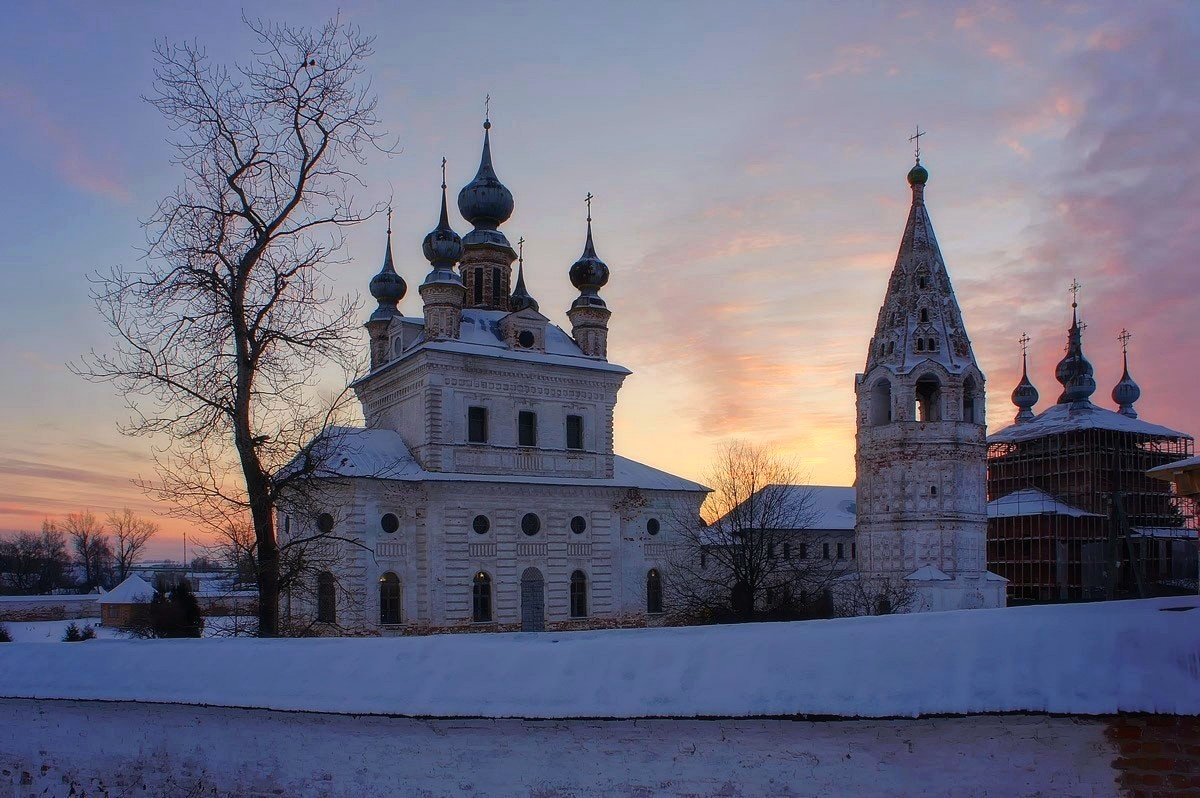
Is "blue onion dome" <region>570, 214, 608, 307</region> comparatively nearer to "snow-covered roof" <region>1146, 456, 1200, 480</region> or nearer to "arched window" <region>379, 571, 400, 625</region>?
"arched window" <region>379, 571, 400, 625</region>

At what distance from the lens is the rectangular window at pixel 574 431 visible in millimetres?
29797

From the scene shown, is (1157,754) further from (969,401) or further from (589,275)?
(969,401)

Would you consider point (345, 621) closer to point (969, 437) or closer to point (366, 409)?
point (366, 409)

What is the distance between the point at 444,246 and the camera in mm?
30062

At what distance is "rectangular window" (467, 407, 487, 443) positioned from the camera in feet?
91.6

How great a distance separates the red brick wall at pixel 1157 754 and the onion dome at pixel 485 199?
96.0ft

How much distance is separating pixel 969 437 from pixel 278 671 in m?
31.1

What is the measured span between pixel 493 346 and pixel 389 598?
8.16m

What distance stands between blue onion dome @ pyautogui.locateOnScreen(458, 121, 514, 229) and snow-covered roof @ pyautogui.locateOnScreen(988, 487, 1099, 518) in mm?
30462

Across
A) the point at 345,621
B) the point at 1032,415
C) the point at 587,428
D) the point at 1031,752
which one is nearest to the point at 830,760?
the point at 1031,752

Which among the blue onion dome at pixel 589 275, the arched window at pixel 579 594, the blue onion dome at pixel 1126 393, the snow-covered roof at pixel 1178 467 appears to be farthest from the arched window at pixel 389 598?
the blue onion dome at pixel 1126 393

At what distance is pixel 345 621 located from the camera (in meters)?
24.4

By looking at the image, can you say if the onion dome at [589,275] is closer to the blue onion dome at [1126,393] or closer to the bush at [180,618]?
the bush at [180,618]

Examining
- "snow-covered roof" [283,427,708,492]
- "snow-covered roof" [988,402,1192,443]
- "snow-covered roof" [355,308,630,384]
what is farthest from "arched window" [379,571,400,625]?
"snow-covered roof" [988,402,1192,443]
